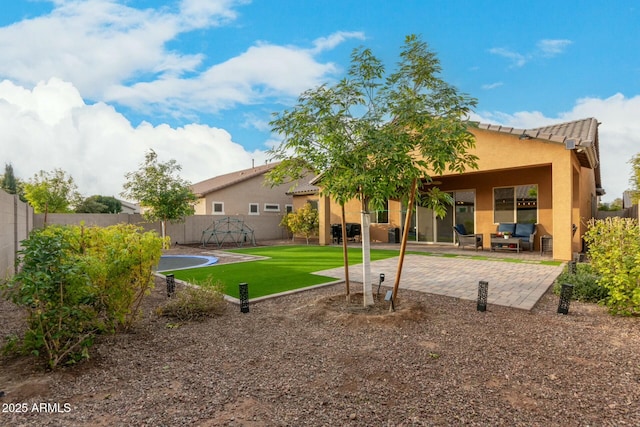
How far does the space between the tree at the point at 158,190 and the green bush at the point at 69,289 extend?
12.3 metres

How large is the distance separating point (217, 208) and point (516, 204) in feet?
56.5

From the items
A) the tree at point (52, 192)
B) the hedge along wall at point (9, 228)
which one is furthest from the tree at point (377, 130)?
the tree at point (52, 192)

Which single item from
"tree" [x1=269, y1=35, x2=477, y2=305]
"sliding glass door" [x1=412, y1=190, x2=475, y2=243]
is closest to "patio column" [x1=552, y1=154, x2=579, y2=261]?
"sliding glass door" [x1=412, y1=190, x2=475, y2=243]

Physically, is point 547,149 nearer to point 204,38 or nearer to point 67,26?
point 204,38

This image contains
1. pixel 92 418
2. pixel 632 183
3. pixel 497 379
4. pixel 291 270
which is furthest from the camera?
pixel 632 183

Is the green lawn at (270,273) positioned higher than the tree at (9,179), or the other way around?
the tree at (9,179)

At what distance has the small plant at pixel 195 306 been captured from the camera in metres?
4.99

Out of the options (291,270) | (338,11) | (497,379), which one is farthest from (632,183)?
(497,379)

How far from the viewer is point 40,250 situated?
3.11 meters

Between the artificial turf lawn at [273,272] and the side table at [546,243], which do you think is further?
the side table at [546,243]

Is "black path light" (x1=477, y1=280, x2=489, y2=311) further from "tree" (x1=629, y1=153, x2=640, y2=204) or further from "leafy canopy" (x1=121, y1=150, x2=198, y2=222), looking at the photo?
"tree" (x1=629, y1=153, x2=640, y2=204)

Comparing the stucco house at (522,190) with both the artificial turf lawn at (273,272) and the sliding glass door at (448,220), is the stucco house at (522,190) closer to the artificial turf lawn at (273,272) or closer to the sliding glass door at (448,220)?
the sliding glass door at (448,220)

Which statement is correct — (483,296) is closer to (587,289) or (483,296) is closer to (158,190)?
(587,289)

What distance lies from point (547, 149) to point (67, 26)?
43.9 ft
